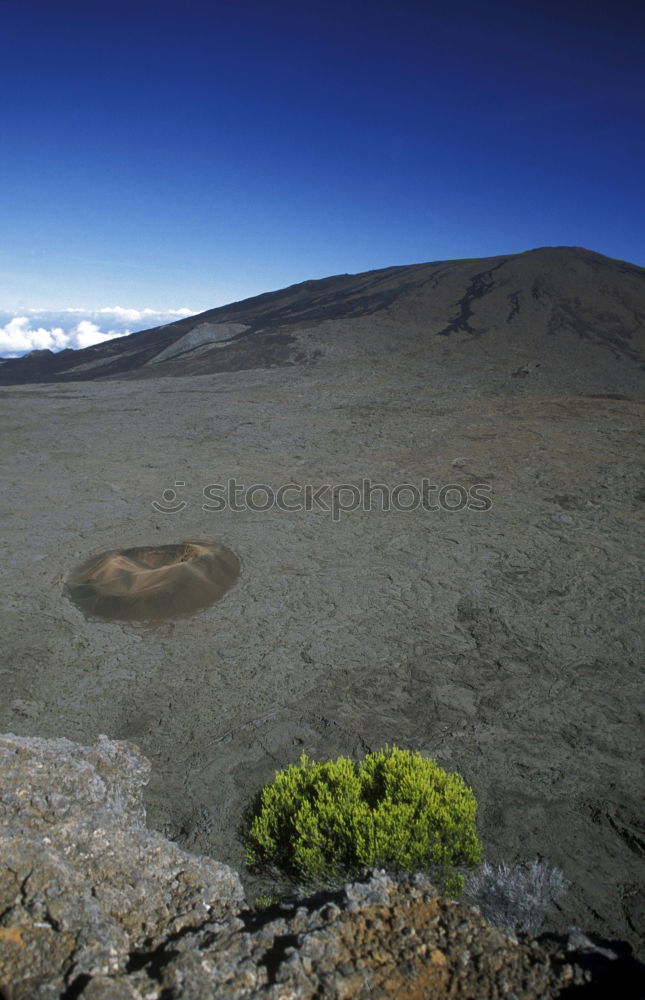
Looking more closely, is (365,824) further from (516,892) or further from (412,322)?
(412,322)

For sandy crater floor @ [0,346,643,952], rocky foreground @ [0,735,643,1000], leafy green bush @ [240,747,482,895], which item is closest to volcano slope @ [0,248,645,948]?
sandy crater floor @ [0,346,643,952]

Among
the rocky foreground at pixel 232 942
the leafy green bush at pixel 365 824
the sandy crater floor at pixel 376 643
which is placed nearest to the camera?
the rocky foreground at pixel 232 942

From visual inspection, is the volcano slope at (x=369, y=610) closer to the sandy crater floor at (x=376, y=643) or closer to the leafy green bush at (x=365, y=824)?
the sandy crater floor at (x=376, y=643)

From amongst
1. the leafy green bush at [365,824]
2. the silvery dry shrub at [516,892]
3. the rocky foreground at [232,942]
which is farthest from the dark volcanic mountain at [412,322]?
the rocky foreground at [232,942]

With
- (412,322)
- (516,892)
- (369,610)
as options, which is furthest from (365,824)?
(412,322)

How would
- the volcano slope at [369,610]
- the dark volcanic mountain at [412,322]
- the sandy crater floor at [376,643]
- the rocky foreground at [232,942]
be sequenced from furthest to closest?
the dark volcanic mountain at [412,322] < the volcano slope at [369,610] < the sandy crater floor at [376,643] < the rocky foreground at [232,942]

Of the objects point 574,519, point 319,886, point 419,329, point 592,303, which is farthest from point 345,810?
point 592,303

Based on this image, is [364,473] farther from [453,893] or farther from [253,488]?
[453,893]
